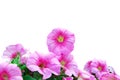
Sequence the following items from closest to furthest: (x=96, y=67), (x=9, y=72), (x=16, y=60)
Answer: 1. (x=9, y=72)
2. (x=16, y=60)
3. (x=96, y=67)

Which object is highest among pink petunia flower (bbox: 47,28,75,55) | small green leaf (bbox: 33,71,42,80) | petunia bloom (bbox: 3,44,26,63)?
pink petunia flower (bbox: 47,28,75,55)

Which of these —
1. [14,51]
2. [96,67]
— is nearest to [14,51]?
[14,51]

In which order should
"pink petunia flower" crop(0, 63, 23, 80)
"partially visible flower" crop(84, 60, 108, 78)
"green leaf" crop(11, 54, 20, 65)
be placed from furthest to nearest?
"partially visible flower" crop(84, 60, 108, 78), "green leaf" crop(11, 54, 20, 65), "pink petunia flower" crop(0, 63, 23, 80)

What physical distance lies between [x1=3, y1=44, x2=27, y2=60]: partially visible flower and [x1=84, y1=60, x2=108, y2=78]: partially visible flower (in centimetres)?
29

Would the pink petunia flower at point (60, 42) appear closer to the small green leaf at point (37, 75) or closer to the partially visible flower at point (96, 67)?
the small green leaf at point (37, 75)

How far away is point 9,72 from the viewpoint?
92 centimetres

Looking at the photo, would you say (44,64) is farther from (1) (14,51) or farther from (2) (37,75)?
(1) (14,51)

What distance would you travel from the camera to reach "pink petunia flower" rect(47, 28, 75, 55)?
3.40 ft

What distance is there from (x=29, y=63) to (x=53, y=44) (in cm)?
12

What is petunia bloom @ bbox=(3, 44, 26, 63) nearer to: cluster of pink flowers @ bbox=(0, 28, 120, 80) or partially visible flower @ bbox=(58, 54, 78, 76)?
cluster of pink flowers @ bbox=(0, 28, 120, 80)

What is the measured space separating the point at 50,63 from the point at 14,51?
0.20m

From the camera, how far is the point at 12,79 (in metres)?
0.91

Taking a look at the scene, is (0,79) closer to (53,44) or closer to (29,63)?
(29,63)

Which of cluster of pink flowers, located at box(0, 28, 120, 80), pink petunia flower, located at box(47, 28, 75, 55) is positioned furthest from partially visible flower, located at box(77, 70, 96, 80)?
pink petunia flower, located at box(47, 28, 75, 55)
